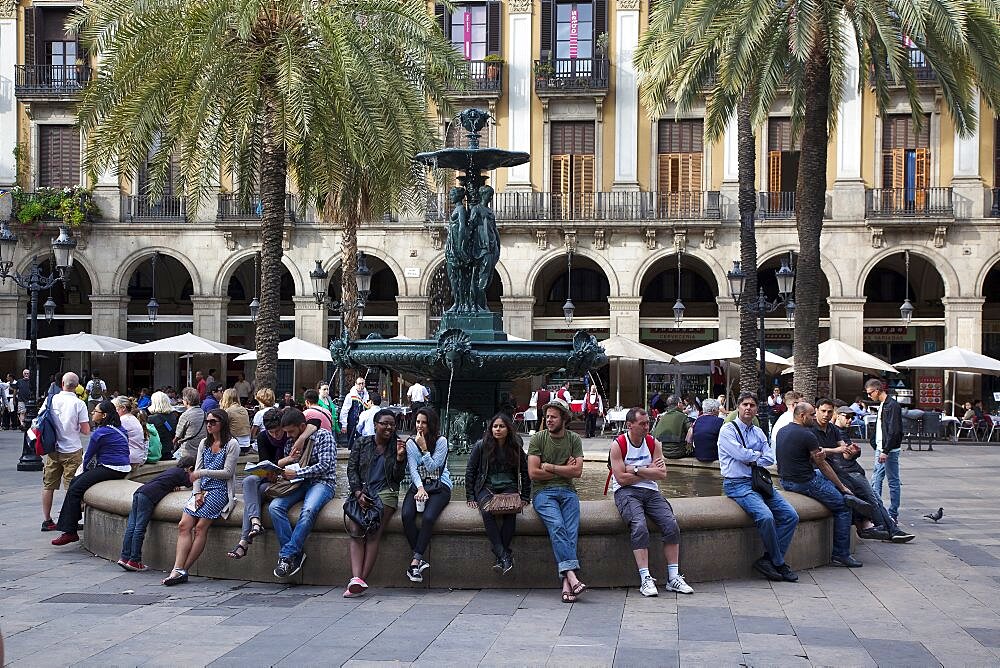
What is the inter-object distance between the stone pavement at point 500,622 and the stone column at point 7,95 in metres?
27.5

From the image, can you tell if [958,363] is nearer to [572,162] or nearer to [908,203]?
[908,203]

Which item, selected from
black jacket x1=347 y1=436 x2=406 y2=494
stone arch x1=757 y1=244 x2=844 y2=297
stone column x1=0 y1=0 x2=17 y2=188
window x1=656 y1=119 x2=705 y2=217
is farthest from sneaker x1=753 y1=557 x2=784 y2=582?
stone column x1=0 y1=0 x2=17 y2=188

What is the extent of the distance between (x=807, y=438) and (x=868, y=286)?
2746 centimetres

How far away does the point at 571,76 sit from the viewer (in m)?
34.0

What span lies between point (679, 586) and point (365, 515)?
7.64 ft

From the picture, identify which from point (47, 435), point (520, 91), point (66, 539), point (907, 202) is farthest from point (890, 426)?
point (520, 91)

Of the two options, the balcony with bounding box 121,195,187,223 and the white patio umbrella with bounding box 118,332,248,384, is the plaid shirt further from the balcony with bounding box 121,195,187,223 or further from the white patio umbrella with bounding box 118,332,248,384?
the balcony with bounding box 121,195,187,223

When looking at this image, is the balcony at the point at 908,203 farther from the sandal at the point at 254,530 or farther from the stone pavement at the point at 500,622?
the sandal at the point at 254,530

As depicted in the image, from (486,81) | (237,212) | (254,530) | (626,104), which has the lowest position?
(254,530)

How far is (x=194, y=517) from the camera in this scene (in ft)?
29.7

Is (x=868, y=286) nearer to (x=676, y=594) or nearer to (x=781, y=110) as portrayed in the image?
(x=781, y=110)

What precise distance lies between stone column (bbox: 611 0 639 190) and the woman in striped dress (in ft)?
84.9

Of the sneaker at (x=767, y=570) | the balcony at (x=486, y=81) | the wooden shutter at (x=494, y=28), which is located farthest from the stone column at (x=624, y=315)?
the sneaker at (x=767, y=570)

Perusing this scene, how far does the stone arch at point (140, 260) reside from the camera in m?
34.9
